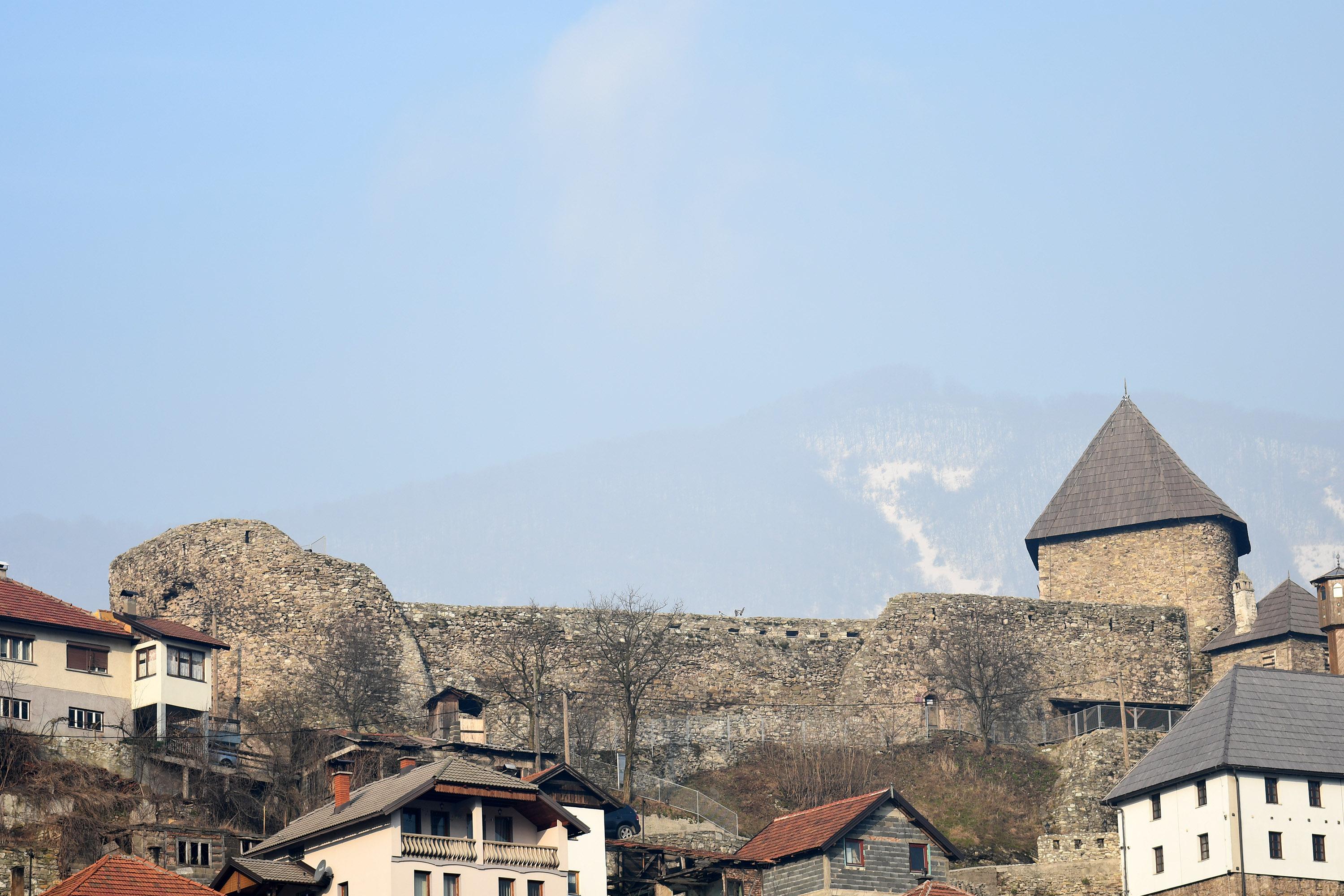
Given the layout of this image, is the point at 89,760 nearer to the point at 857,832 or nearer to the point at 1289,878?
the point at 857,832

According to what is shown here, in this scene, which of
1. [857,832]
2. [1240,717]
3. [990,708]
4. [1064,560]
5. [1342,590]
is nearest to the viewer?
[857,832]

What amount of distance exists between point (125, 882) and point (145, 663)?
672 inches

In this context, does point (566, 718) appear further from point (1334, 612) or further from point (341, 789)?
point (1334, 612)

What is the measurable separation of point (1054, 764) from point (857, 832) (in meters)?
16.7

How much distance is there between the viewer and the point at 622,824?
57.4 m

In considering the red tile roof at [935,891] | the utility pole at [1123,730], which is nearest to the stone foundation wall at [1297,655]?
the utility pole at [1123,730]

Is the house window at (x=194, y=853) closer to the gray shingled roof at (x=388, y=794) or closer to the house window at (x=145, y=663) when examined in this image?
the gray shingled roof at (x=388, y=794)

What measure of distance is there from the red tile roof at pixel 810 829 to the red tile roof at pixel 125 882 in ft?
51.1

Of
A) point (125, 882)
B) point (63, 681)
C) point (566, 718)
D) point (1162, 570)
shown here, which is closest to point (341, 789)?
point (125, 882)

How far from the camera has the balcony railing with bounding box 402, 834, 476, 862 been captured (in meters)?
43.9

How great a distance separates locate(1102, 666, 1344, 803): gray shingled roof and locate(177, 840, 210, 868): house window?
77.8ft

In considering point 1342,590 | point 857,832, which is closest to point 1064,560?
point 1342,590

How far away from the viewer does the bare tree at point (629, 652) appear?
2680 inches

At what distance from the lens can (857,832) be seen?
52.0m
